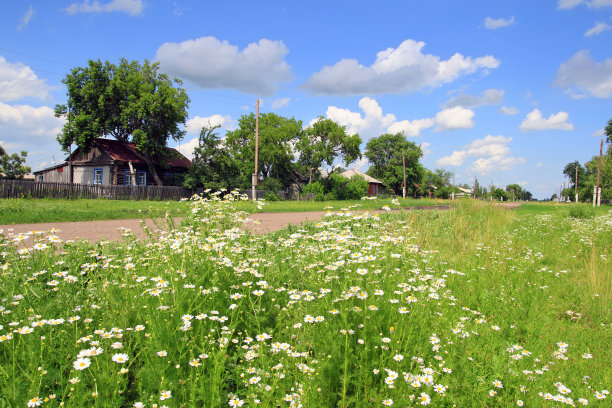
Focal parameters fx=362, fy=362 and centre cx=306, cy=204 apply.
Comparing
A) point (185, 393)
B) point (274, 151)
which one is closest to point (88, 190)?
point (274, 151)

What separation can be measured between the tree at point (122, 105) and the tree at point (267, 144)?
42.9ft

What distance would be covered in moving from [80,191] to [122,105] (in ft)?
32.2

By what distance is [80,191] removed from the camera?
26125 millimetres

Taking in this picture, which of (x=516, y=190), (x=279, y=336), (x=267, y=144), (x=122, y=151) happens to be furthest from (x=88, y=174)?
(x=516, y=190)

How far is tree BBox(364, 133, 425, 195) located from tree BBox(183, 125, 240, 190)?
39911 millimetres

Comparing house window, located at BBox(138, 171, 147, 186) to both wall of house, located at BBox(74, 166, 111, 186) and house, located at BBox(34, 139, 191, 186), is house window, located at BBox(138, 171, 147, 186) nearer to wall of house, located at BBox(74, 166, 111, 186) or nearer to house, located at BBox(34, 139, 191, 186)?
house, located at BBox(34, 139, 191, 186)

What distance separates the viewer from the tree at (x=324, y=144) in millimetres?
47406

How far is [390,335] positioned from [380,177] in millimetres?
75519

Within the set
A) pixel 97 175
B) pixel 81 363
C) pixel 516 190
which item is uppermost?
pixel 516 190

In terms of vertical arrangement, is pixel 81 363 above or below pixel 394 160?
below

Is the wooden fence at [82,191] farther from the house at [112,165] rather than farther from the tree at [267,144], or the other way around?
the tree at [267,144]

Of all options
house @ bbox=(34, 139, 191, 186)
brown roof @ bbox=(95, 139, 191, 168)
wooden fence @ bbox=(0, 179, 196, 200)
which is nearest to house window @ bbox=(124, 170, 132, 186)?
house @ bbox=(34, 139, 191, 186)

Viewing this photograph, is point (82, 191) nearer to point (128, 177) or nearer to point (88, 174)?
point (128, 177)

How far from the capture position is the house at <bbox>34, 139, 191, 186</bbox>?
1339 inches
